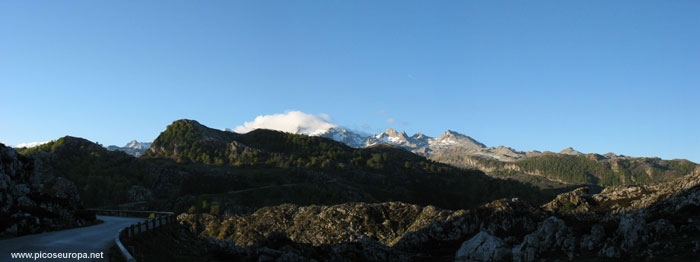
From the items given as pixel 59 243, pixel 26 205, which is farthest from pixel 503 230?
pixel 26 205

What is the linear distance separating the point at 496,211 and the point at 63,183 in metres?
172

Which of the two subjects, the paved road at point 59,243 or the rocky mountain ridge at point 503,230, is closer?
the paved road at point 59,243

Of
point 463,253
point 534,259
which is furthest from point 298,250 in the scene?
point 534,259

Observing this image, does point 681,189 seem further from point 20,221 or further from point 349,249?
point 20,221

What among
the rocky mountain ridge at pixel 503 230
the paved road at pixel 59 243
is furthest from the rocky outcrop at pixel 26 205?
the rocky mountain ridge at pixel 503 230

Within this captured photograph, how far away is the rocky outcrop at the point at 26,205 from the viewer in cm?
4612

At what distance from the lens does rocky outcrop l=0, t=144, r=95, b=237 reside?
46125 millimetres

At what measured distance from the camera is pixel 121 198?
600 ft

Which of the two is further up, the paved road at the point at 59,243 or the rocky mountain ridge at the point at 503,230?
the paved road at the point at 59,243

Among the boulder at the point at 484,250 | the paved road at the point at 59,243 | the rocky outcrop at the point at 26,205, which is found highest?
the rocky outcrop at the point at 26,205

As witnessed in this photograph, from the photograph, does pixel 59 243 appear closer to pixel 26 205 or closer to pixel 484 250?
pixel 26 205

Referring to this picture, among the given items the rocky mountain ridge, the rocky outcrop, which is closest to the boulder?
the rocky mountain ridge

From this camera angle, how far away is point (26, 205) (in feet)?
173

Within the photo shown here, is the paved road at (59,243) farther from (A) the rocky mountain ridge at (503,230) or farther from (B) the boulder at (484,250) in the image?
(B) the boulder at (484,250)
